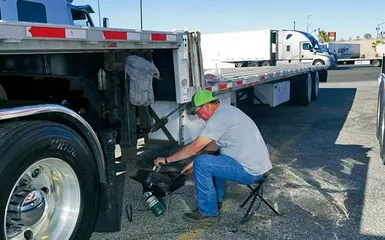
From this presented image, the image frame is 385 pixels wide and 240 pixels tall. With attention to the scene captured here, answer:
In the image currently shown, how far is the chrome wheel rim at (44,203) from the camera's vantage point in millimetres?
2688

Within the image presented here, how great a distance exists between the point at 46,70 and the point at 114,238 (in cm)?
158

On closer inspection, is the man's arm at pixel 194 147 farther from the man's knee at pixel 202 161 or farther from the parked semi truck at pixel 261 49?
the parked semi truck at pixel 261 49

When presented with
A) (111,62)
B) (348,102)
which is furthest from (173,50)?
(348,102)

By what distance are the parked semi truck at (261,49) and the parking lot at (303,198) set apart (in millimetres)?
21951

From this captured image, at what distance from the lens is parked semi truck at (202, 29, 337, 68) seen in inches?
1162

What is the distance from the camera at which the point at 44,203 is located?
293 centimetres

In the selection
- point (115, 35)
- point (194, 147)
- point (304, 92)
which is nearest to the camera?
point (115, 35)

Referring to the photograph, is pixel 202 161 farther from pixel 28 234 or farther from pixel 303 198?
pixel 28 234

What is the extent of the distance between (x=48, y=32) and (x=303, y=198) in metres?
3.26

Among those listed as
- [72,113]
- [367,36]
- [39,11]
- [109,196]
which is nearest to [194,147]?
[109,196]

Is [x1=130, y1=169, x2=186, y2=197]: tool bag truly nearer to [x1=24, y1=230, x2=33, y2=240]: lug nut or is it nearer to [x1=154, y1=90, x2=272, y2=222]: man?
[x1=154, y1=90, x2=272, y2=222]: man

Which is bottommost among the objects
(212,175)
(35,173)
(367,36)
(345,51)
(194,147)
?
(212,175)

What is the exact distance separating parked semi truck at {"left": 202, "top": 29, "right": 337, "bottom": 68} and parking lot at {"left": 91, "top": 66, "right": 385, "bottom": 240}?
22.0 meters

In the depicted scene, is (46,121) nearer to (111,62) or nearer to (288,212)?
(111,62)
